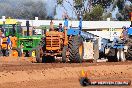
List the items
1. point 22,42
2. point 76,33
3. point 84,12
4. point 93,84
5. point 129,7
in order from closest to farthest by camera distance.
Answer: point 93,84
point 76,33
point 22,42
point 84,12
point 129,7

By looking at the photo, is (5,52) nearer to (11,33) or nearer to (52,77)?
(11,33)

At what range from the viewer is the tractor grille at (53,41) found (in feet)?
70.0

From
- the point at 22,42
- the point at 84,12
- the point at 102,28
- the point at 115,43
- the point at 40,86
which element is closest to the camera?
the point at 40,86

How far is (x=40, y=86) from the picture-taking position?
11.6 metres

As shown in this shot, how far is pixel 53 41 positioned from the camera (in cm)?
2144

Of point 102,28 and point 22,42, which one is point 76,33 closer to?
point 22,42

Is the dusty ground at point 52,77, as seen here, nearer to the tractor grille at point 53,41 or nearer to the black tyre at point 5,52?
the tractor grille at point 53,41

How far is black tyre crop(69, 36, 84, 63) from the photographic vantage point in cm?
2078

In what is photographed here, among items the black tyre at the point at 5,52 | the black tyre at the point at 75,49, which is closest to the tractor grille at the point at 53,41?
the black tyre at the point at 75,49

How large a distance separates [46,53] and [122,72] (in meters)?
6.68

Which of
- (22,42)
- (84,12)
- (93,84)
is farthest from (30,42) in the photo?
(84,12)

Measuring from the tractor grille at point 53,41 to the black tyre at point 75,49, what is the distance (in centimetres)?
78

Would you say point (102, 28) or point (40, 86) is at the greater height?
point (102, 28)

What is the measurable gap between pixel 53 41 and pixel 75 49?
1.37 meters
